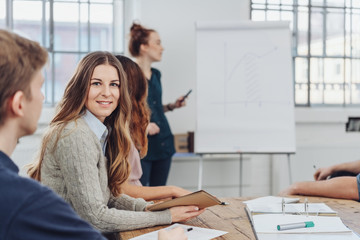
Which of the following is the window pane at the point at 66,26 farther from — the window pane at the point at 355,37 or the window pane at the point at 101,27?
the window pane at the point at 355,37

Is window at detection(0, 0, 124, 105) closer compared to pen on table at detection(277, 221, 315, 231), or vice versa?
pen on table at detection(277, 221, 315, 231)

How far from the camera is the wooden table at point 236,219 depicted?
1.40m

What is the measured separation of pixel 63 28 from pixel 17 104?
3.49 m

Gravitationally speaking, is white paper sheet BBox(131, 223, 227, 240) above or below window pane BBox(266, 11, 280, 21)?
below

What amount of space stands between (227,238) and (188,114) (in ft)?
9.33

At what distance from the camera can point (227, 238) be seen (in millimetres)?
1334

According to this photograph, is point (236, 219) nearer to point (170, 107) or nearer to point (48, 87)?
point (170, 107)

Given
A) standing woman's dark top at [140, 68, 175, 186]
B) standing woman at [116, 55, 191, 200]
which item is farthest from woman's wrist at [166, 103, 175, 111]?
standing woman at [116, 55, 191, 200]

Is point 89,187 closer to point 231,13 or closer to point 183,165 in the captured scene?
point 183,165

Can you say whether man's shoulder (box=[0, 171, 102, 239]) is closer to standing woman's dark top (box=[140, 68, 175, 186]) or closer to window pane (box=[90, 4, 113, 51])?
standing woman's dark top (box=[140, 68, 175, 186])

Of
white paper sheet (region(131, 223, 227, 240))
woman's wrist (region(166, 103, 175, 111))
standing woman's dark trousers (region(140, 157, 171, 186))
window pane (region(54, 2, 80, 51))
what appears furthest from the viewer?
window pane (region(54, 2, 80, 51))

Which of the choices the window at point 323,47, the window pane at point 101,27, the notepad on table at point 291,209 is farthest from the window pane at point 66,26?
the notepad on table at point 291,209

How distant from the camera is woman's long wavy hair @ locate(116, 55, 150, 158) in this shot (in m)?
2.20

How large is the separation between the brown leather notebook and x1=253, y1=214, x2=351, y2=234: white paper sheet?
156 millimetres
